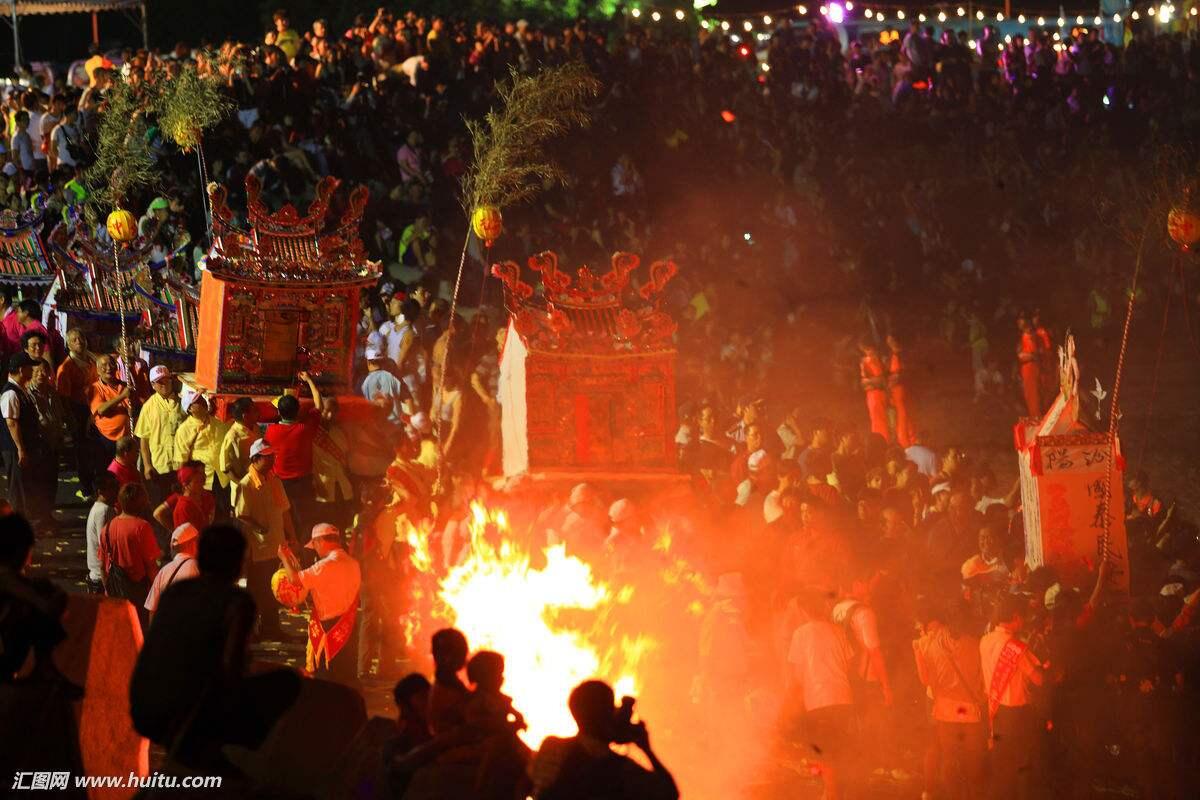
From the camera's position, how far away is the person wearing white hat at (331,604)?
1038 cm

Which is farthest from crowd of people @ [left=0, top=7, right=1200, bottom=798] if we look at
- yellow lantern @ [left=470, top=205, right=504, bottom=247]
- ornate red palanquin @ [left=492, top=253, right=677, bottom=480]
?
yellow lantern @ [left=470, top=205, right=504, bottom=247]

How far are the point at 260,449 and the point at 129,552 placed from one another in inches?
70.5

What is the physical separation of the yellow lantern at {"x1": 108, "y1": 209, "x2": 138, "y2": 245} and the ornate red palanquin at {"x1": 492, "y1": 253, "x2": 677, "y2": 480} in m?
4.95

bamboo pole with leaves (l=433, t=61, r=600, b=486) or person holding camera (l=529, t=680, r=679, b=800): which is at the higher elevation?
bamboo pole with leaves (l=433, t=61, r=600, b=486)

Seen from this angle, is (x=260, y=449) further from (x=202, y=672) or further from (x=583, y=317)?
(x=202, y=672)

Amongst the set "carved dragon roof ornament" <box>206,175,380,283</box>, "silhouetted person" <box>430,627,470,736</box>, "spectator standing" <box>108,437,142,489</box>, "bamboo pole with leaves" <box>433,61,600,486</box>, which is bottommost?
"spectator standing" <box>108,437,142,489</box>

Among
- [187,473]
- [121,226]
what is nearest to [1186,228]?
[187,473]

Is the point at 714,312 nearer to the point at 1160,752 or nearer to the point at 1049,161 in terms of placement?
the point at 1049,161

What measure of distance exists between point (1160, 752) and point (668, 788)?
217 inches

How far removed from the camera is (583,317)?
13102 mm

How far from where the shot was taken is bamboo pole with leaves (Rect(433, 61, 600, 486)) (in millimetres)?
17484

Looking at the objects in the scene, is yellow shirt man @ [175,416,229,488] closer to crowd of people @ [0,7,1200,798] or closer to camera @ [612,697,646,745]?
crowd of people @ [0,7,1200,798]

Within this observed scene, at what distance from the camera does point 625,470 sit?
41.9 ft

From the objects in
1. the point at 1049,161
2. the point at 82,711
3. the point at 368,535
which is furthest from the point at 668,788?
the point at 1049,161
